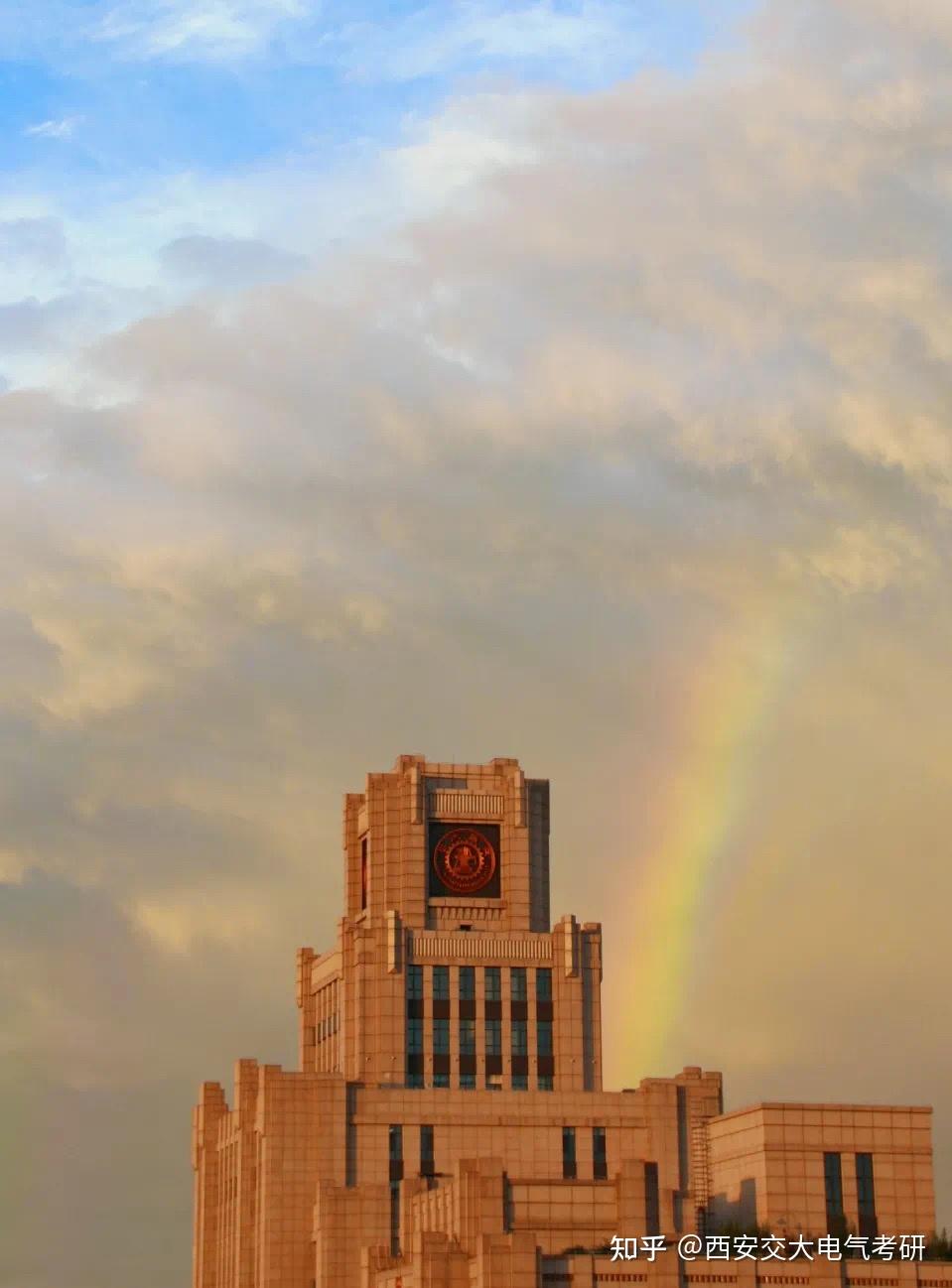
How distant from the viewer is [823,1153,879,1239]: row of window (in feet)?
558

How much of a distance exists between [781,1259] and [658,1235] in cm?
1179

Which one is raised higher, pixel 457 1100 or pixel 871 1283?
pixel 457 1100

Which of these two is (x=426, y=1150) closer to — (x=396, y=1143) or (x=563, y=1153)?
(x=396, y=1143)

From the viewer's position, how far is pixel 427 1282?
148m

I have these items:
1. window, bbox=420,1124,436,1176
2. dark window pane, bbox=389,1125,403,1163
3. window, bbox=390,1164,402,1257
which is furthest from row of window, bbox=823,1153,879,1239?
dark window pane, bbox=389,1125,403,1163

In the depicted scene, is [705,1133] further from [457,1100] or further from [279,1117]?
[279,1117]

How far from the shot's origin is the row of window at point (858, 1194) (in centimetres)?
17012

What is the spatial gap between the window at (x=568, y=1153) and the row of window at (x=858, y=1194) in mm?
24888

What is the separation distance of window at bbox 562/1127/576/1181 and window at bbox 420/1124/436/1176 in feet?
32.6

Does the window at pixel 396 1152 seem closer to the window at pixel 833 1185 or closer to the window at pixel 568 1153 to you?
the window at pixel 568 1153

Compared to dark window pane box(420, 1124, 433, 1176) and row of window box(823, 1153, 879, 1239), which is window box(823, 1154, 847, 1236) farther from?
dark window pane box(420, 1124, 433, 1176)

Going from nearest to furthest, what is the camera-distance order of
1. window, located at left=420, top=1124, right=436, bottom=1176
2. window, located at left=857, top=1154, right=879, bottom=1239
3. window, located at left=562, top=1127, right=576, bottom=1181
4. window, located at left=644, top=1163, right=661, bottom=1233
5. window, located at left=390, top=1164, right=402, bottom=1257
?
1. window, located at left=644, top=1163, right=661, bottom=1233
2. window, located at left=857, top=1154, right=879, bottom=1239
3. window, located at left=390, top=1164, right=402, bottom=1257
4. window, located at left=420, top=1124, right=436, bottom=1176
5. window, located at left=562, top=1127, right=576, bottom=1181

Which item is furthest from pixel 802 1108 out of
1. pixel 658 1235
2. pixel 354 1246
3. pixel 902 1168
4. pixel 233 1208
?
pixel 233 1208

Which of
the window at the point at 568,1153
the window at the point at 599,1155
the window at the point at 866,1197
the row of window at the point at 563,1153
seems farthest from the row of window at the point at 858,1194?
the window at the point at 568,1153
